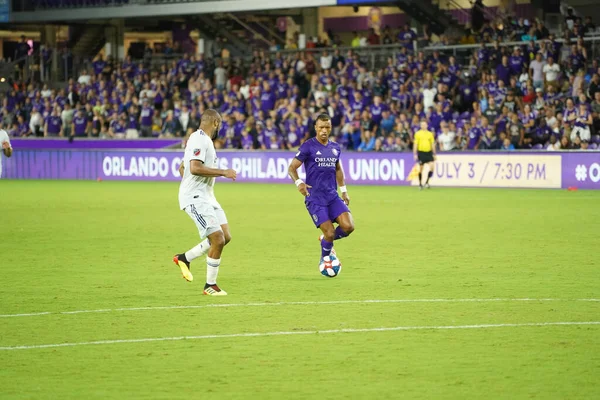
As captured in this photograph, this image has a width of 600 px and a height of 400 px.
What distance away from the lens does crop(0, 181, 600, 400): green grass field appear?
290 inches

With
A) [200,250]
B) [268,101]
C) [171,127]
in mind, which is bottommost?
[200,250]

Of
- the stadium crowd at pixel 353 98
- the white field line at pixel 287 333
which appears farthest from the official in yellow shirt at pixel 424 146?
the white field line at pixel 287 333

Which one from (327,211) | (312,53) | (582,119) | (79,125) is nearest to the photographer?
(327,211)

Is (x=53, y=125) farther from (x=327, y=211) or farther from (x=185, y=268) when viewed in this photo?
(x=185, y=268)

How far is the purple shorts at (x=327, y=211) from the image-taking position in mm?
13141

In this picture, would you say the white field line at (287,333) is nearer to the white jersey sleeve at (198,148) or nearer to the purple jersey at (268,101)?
the white jersey sleeve at (198,148)

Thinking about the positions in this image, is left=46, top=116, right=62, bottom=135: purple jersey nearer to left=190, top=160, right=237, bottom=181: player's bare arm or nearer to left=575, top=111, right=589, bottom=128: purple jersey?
left=575, top=111, right=589, bottom=128: purple jersey

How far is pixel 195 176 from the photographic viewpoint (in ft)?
37.5

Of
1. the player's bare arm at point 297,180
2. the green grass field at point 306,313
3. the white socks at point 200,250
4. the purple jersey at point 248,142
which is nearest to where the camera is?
the green grass field at point 306,313

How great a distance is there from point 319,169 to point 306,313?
3406mm

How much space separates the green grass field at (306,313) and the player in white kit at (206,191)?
0.43 meters

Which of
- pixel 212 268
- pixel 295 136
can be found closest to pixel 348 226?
pixel 212 268

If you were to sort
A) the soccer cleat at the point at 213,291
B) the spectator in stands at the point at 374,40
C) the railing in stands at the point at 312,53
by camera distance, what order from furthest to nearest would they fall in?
the spectator in stands at the point at 374,40 < the railing in stands at the point at 312,53 < the soccer cleat at the point at 213,291

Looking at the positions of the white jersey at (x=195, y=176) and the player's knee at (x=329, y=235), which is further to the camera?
the player's knee at (x=329, y=235)
